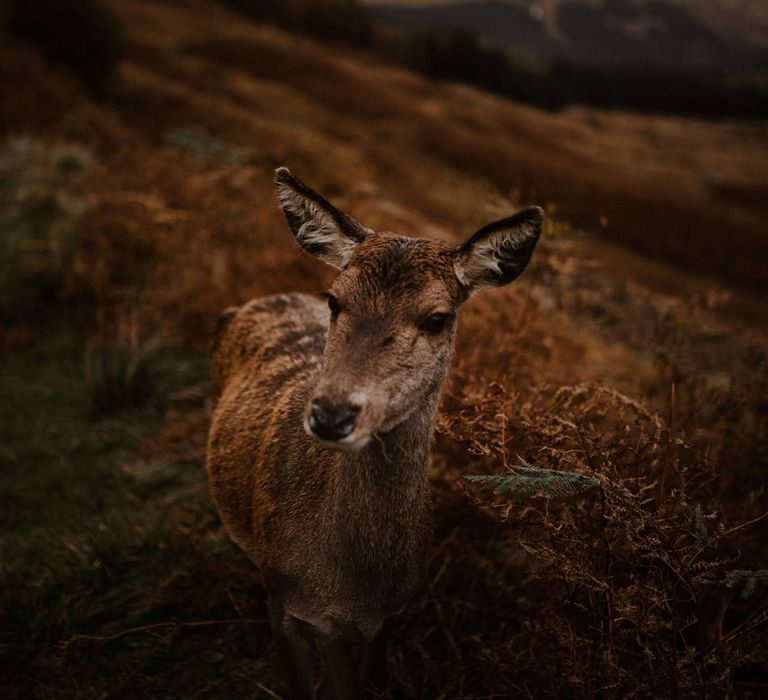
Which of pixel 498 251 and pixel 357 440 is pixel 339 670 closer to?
pixel 357 440

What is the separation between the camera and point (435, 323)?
7.48ft

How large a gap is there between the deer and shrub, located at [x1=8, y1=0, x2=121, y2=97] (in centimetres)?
1545

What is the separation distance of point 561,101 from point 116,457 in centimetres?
5536

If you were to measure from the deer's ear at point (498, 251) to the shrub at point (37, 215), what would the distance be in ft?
18.8

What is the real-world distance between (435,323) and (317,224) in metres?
0.81

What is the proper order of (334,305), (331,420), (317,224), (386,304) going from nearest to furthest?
(331,420), (386,304), (334,305), (317,224)

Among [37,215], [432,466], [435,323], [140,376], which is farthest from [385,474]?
[37,215]

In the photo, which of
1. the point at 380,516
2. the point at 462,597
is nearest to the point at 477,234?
the point at 380,516

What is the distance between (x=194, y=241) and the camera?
6.62 meters

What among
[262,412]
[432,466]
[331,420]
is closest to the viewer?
[331,420]

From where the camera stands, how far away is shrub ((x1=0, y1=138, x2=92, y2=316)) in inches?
247

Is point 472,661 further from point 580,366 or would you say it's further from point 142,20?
point 142,20

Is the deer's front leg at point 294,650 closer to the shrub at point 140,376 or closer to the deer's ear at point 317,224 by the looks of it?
the deer's ear at point 317,224

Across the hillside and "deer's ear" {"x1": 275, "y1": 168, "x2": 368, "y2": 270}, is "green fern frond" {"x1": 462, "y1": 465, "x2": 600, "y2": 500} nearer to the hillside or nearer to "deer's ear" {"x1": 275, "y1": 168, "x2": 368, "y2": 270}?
"deer's ear" {"x1": 275, "y1": 168, "x2": 368, "y2": 270}
